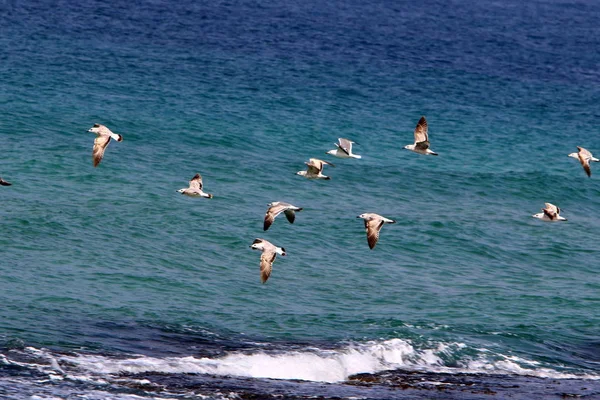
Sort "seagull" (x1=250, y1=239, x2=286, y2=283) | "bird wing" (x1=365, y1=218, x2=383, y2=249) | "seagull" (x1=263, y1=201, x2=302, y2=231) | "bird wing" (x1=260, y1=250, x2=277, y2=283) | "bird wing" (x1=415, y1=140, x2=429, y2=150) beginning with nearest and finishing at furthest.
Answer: "bird wing" (x1=260, y1=250, x2=277, y2=283) < "seagull" (x1=250, y1=239, x2=286, y2=283) < "seagull" (x1=263, y1=201, x2=302, y2=231) < "bird wing" (x1=365, y1=218, x2=383, y2=249) < "bird wing" (x1=415, y1=140, x2=429, y2=150)

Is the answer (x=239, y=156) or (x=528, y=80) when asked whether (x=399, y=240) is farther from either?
(x=528, y=80)

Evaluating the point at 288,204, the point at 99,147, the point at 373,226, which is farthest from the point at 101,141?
the point at 373,226

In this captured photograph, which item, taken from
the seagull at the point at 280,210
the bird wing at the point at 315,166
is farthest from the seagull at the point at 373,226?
the seagull at the point at 280,210

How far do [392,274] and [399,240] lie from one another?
3969 mm

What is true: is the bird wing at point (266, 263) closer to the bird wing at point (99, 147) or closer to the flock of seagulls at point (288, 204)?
the flock of seagulls at point (288, 204)

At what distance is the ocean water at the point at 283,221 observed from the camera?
94.9 feet

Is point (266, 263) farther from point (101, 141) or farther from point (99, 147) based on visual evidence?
point (101, 141)

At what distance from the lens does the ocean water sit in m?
28.9

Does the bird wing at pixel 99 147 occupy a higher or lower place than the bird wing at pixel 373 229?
higher

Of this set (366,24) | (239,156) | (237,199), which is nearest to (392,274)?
(237,199)

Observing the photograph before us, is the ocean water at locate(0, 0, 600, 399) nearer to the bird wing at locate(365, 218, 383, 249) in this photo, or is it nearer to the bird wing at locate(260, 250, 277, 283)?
the bird wing at locate(260, 250, 277, 283)

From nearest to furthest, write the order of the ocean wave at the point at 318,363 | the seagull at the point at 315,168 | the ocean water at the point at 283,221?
the ocean wave at the point at 318,363, the ocean water at the point at 283,221, the seagull at the point at 315,168

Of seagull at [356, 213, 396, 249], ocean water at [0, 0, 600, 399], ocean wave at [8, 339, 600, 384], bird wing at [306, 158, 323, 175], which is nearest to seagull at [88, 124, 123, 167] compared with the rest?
ocean water at [0, 0, 600, 399]

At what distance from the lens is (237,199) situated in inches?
1841
